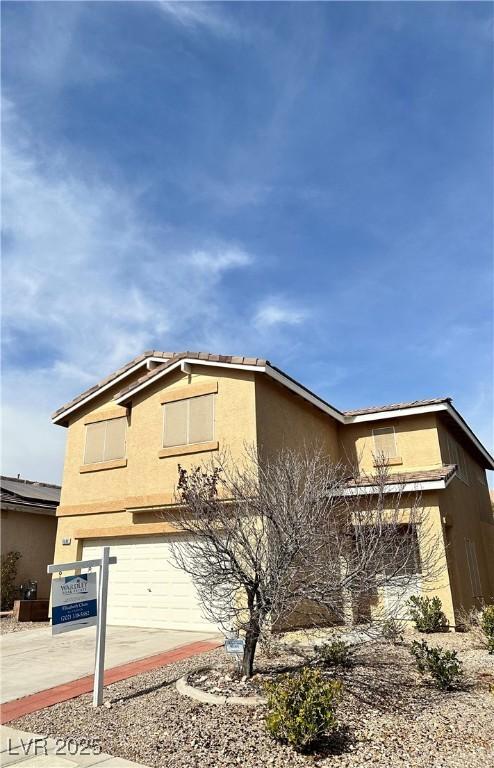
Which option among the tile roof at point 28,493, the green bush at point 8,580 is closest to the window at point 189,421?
the tile roof at point 28,493

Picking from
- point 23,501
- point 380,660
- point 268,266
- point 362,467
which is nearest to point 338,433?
point 362,467

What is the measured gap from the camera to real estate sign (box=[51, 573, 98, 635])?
7.14 metres

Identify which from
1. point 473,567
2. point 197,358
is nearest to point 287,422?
point 197,358

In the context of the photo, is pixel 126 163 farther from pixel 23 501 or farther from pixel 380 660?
pixel 23 501

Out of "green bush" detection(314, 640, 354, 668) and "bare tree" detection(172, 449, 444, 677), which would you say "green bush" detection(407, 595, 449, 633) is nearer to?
"bare tree" detection(172, 449, 444, 677)

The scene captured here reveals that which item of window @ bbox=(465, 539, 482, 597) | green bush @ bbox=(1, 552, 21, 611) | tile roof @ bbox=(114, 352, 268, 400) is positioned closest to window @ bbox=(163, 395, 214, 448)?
tile roof @ bbox=(114, 352, 268, 400)

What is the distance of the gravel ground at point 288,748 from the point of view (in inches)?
208

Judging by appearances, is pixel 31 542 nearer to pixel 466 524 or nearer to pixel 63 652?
pixel 63 652

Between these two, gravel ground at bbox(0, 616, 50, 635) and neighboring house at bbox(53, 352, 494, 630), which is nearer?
neighboring house at bbox(53, 352, 494, 630)

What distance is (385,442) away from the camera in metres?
17.1

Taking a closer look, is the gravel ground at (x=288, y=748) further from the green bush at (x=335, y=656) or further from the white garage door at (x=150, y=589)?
the white garage door at (x=150, y=589)

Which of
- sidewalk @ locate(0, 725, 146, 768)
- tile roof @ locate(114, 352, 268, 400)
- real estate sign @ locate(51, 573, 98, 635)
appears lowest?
sidewalk @ locate(0, 725, 146, 768)

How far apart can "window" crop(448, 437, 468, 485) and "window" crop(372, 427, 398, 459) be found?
87.1 inches

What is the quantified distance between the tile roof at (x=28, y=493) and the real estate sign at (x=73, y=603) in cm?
1310
